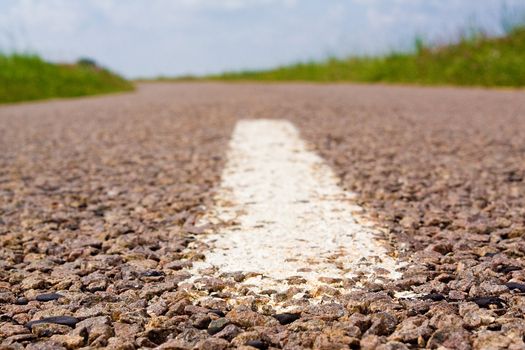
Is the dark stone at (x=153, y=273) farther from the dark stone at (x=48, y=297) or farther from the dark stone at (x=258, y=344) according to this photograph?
the dark stone at (x=258, y=344)

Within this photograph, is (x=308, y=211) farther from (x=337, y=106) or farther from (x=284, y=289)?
(x=337, y=106)

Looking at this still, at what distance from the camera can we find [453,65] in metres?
12.7

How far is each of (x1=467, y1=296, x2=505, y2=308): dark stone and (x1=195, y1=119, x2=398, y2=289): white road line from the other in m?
0.22

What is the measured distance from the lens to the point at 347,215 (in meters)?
2.05

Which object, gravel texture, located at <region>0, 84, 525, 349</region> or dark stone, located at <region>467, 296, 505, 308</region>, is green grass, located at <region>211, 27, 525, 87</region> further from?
dark stone, located at <region>467, 296, 505, 308</region>

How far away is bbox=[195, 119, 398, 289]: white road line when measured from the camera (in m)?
1.56

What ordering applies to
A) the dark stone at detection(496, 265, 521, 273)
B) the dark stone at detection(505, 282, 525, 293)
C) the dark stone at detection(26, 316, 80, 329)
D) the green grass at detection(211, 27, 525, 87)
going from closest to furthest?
the dark stone at detection(26, 316, 80, 329), the dark stone at detection(505, 282, 525, 293), the dark stone at detection(496, 265, 521, 273), the green grass at detection(211, 27, 525, 87)

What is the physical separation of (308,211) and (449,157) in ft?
4.91

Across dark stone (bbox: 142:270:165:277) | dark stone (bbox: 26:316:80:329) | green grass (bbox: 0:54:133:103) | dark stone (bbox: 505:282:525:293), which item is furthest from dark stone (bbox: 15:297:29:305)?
green grass (bbox: 0:54:133:103)

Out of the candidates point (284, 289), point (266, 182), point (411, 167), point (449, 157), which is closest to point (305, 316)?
point (284, 289)

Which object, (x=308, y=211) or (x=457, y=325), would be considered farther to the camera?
(x=308, y=211)

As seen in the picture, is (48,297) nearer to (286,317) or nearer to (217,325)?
(217,325)

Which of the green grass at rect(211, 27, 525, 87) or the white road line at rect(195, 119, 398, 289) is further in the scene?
the green grass at rect(211, 27, 525, 87)

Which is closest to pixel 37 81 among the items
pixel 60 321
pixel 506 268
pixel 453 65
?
pixel 453 65
